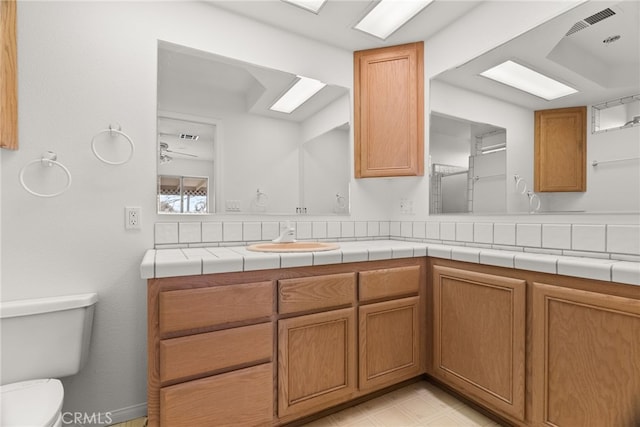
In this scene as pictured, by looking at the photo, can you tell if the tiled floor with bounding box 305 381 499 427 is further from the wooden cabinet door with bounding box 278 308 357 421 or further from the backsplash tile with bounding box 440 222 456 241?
the backsplash tile with bounding box 440 222 456 241

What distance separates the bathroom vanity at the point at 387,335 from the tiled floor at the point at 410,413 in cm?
7

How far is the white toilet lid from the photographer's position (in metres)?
0.96

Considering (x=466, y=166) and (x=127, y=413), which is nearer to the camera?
(x=127, y=413)

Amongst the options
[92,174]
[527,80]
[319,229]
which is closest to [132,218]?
[92,174]

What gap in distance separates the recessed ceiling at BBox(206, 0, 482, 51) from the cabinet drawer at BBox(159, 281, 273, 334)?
1626mm

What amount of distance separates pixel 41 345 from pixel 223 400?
2.62 ft

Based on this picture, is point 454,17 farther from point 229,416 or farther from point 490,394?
point 229,416

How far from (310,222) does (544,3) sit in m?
1.75

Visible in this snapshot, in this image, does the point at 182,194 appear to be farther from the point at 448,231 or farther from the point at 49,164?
the point at 448,231

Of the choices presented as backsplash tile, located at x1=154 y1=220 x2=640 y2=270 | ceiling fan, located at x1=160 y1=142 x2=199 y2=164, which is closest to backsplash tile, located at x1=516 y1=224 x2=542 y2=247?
backsplash tile, located at x1=154 y1=220 x2=640 y2=270

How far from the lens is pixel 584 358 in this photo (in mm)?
1147

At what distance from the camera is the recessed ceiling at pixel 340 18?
71.1 inches

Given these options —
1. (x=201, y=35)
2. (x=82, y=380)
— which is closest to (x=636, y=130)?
(x=201, y=35)

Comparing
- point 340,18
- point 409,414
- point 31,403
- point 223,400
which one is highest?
point 340,18
